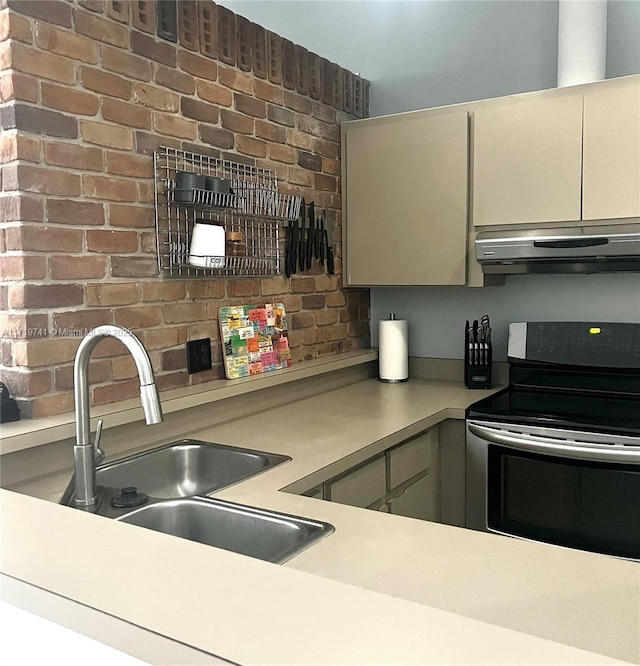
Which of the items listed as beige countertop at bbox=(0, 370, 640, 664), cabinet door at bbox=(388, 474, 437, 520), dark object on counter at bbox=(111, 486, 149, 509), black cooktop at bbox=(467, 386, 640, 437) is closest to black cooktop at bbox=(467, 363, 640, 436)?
black cooktop at bbox=(467, 386, 640, 437)

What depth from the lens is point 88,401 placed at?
1.40 metres

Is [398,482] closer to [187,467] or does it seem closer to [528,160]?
[187,467]

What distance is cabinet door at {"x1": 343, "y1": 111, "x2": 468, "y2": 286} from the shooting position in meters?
2.78

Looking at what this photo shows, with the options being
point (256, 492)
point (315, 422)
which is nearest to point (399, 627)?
point (256, 492)

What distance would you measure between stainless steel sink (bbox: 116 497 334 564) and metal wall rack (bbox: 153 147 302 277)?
0.87m

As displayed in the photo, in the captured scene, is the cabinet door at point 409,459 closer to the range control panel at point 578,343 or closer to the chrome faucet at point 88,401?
the range control panel at point 578,343

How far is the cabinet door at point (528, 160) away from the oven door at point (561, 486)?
2.81 ft

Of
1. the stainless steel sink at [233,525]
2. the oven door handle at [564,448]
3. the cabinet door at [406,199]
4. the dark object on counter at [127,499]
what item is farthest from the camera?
the cabinet door at [406,199]

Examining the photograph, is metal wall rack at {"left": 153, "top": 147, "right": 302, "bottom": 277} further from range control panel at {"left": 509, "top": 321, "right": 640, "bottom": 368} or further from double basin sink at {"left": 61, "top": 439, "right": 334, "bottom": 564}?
range control panel at {"left": 509, "top": 321, "right": 640, "bottom": 368}

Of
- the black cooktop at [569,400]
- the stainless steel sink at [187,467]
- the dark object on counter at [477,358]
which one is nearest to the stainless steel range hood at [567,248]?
the dark object on counter at [477,358]

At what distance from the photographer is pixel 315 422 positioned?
231 centimetres

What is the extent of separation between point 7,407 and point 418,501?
138 cm

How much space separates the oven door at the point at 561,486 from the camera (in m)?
2.12

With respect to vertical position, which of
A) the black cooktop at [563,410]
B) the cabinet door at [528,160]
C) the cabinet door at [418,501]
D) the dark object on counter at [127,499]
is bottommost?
the cabinet door at [418,501]
